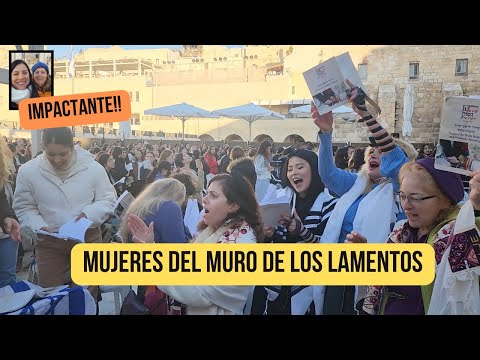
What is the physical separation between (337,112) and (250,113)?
62 cm

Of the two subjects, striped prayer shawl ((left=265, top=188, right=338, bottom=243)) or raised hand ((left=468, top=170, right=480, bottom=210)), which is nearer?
raised hand ((left=468, top=170, right=480, bottom=210))

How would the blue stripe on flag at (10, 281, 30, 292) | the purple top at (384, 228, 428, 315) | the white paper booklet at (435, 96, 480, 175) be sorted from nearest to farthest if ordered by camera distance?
the white paper booklet at (435, 96, 480, 175)
the purple top at (384, 228, 428, 315)
the blue stripe on flag at (10, 281, 30, 292)

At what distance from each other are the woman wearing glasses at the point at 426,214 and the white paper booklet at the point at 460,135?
0.08 meters

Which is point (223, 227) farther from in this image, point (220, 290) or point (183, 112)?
point (183, 112)

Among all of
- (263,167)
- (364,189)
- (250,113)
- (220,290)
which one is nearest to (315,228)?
(364,189)

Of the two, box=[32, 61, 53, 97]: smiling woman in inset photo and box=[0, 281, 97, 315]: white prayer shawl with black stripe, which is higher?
box=[32, 61, 53, 97]: smiling woman in inset photo

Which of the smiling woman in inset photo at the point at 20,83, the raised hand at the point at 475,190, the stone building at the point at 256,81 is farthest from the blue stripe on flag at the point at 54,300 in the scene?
the raised hand at the point at 475,190

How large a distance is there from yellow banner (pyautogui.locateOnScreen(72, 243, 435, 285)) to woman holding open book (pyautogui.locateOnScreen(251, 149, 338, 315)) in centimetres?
6

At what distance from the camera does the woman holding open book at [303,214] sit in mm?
3879

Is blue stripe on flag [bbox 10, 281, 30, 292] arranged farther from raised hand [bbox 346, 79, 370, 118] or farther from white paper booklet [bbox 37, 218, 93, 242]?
raised hand [bbox 346, 79, 370, 118]

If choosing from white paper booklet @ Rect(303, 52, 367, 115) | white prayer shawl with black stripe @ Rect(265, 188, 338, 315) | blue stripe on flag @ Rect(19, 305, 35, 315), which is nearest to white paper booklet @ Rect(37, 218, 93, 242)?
blue stripe on flag @ Rect(19, 305, 35, 315)

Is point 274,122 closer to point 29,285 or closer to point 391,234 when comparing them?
point 391,234

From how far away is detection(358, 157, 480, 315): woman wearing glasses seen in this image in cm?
380

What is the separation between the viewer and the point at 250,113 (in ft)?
12.6
